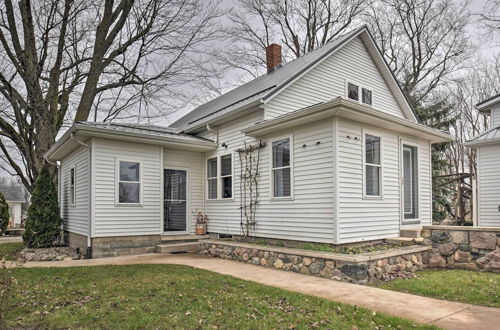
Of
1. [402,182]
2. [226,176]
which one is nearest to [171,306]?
[226,176]

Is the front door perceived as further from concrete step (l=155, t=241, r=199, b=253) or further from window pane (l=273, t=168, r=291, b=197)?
window pane (l=273, t=168, r=291, b=197)

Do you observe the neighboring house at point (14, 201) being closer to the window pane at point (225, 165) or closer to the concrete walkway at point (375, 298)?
the window pane at point (225, 165)

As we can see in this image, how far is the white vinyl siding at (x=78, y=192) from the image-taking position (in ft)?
30.7

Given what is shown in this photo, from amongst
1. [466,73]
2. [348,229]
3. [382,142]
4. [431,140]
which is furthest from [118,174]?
[466,73]

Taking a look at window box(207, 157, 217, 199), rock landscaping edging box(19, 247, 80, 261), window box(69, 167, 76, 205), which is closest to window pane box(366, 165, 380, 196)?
window box(207, 157, 217, 199)

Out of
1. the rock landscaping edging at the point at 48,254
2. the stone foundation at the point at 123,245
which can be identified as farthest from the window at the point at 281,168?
the rock landscaping edging at the point at 48,254

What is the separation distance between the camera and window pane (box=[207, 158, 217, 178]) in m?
11.0

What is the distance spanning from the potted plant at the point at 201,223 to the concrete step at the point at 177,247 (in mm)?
564

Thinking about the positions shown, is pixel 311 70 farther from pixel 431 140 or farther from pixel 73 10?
pixel 73 10

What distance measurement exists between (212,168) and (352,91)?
5.16m

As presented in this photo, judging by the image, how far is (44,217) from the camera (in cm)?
1030

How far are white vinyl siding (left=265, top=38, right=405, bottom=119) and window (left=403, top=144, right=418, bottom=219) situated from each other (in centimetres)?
299

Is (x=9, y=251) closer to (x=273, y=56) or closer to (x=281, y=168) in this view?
(x=281, y=168)

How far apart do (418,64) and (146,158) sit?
57.6 feet
